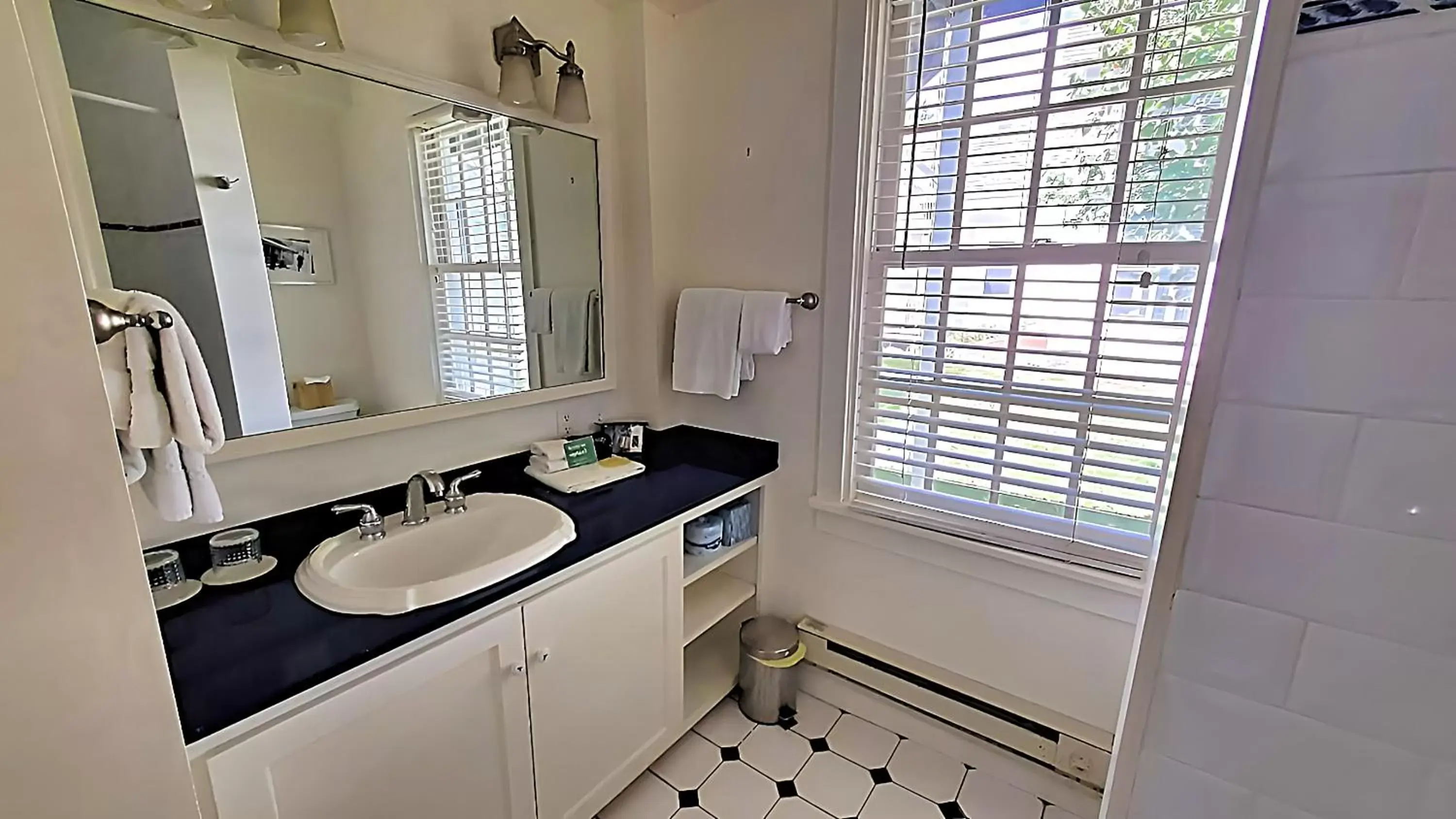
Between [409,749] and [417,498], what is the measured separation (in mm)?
523

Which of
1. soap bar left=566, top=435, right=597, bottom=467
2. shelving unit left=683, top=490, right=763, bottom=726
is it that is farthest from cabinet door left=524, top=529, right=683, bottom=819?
soap bar left=566, top=435, right=597, bottom=467

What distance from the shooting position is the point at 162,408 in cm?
84

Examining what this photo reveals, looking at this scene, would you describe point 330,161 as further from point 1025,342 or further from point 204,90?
point 1025,342

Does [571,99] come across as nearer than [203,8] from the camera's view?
No

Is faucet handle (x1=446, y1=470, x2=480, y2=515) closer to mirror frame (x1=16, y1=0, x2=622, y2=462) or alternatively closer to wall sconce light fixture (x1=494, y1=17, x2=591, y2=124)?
mirror frame (x1=16, y1=0, x2=622, y2=462)

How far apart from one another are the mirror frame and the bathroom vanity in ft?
0.61

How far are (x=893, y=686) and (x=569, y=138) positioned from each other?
6.34ft

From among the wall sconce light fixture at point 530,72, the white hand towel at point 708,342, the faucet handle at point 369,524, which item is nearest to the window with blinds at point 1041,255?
the white hand towel at point 708,342

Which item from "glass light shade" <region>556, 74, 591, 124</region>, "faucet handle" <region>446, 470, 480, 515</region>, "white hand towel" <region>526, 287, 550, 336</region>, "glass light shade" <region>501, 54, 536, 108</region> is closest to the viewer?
"faucet handle" <region>446, 470, 480, 515</region>

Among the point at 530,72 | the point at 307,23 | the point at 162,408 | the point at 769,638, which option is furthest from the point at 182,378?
the point at 769,638

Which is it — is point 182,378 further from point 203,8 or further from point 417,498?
point 203,8

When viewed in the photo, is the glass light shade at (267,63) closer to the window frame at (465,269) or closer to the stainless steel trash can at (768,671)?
the window frame at (465,269)

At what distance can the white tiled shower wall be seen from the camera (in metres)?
0.50

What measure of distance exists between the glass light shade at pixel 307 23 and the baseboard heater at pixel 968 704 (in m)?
1.98
